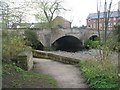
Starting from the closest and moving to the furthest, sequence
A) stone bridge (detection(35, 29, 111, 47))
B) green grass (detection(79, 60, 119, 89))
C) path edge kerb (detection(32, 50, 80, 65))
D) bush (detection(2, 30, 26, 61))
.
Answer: green grass (detection(79, 60, 119, 89)) → bush (detection(2, 30, 26, 61)) → path edge kerb (detection(32, 50, 80, 65)) → stone bridge (detection(35, 29, 111, 47))

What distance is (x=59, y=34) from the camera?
34.6 m

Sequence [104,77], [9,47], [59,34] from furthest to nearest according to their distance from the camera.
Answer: [59,34] → [9,47] → [104,77]

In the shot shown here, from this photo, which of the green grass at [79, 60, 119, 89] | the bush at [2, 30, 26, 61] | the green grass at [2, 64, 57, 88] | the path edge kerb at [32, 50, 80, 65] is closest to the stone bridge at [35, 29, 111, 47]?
the path edge kerb at [32, 50, 80, 65]

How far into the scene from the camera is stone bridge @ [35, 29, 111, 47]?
108ft

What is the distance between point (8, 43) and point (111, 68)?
3.75 metres

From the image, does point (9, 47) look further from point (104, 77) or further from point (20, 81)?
point (104, 77)

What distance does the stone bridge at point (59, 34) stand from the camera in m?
33.0

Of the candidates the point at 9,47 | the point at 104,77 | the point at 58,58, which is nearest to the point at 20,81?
the point at 104,77

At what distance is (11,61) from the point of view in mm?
9148

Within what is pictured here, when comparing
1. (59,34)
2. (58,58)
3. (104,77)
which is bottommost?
(58,58)

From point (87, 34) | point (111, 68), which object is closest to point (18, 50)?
point (111, 68)

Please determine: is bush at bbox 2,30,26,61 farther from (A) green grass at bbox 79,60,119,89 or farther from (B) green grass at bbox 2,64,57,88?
(A) green grass at bbox 79,60,119,89

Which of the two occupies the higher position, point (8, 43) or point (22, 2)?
point (22, 2)

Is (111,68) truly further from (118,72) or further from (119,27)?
(119,27)
